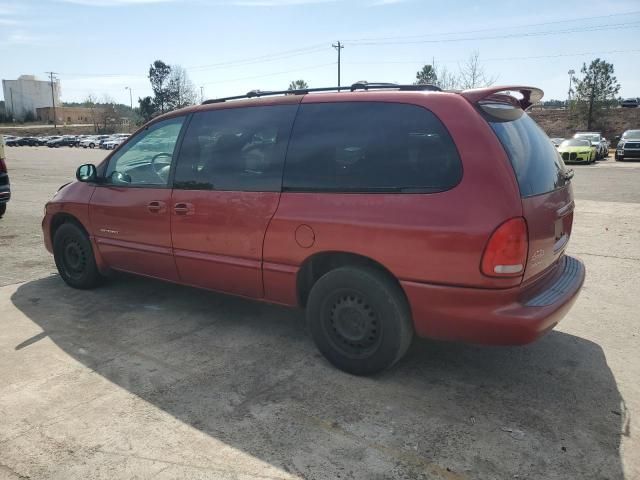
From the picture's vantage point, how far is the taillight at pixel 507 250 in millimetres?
2836

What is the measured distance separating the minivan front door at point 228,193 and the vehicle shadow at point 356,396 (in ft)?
1.86

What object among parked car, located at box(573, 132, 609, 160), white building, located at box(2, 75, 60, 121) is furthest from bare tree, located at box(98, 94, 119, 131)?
parked car, located at box(573, 132, 609, 160)

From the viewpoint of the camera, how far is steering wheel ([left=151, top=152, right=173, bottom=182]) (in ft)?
14.2

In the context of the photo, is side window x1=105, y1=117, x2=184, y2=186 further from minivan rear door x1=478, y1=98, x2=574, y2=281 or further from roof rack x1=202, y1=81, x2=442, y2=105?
minivan rear door x1=478, y1=98, x2=574, y2=281

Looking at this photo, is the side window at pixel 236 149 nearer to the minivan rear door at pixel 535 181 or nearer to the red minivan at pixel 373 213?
the red minivan at pixel 373 213

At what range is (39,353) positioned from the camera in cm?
381

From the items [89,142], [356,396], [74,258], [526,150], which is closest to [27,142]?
[89,142]

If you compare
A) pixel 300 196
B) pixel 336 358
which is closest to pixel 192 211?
pixel 300 196

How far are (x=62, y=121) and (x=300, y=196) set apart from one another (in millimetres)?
134926

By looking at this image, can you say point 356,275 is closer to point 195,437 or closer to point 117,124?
point 195,437

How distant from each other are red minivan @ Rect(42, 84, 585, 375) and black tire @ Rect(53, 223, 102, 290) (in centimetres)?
103

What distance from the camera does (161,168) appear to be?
4418 millimetres

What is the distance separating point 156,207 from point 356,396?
2.33 meters

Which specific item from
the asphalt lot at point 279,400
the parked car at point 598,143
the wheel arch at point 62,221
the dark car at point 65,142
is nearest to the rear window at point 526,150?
the asphalt lot at point 279,400
